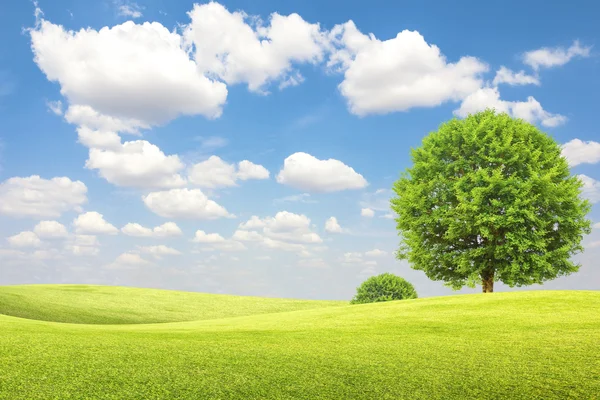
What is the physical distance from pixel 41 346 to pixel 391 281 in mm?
26286

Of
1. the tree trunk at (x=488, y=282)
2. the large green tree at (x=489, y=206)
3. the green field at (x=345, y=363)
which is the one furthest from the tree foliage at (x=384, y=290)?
the green field at (x=345, y=363)

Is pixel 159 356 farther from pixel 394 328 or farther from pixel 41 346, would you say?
pixel 394 328

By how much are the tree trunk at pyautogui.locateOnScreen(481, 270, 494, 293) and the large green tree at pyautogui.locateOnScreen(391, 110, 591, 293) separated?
0.20ft

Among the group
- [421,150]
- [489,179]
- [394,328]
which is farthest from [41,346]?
[421,150]

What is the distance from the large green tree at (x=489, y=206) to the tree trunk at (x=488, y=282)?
0.20 feet

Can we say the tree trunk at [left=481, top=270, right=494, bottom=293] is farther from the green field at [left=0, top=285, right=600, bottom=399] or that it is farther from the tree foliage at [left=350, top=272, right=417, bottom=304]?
the green field at [left=0, top=285, right=600, bottom=399]

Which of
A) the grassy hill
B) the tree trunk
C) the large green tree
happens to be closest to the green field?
the large green tree

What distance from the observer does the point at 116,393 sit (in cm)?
590

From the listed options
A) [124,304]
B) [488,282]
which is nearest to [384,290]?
[488,282]

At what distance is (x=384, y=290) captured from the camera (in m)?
32.5

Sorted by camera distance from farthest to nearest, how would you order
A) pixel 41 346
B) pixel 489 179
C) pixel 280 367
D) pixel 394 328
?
1. pixel 489 179
2. pixel 394 328
3. pixel 41 346
4. pixel 280 367

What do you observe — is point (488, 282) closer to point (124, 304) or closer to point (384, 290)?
point (384, 290)

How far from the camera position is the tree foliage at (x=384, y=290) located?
32.2m

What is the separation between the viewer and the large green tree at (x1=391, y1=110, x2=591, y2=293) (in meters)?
26.1
